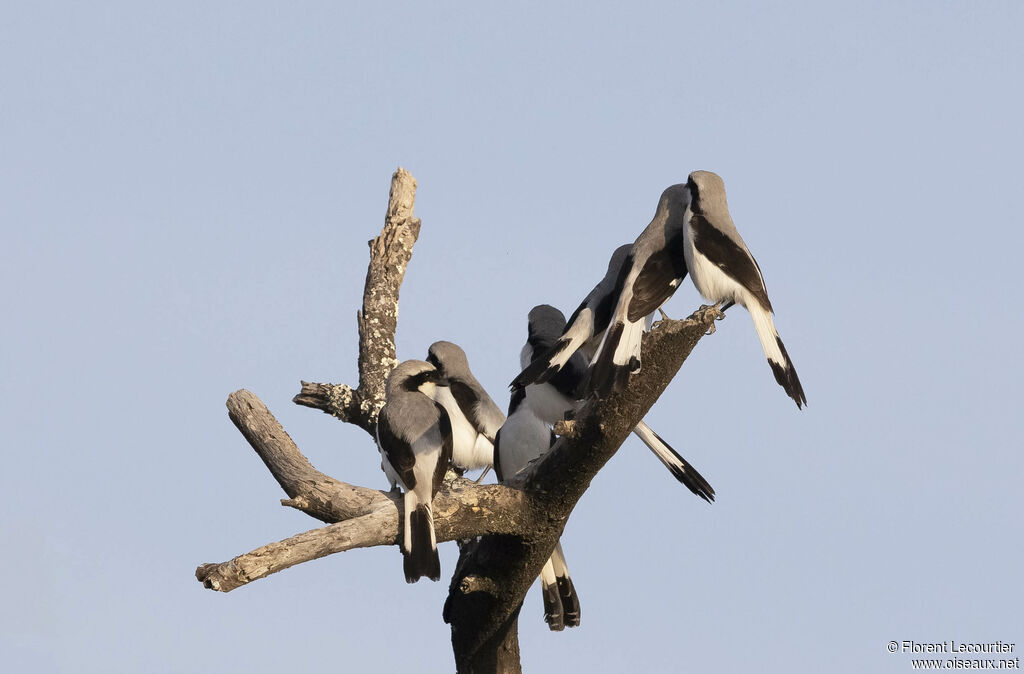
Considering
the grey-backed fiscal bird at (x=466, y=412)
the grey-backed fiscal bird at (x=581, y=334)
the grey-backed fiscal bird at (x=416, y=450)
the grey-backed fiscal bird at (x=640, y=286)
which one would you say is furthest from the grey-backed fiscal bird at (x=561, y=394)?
the grey-backed fiscal bird at (x=640, y=286)

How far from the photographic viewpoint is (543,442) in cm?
836

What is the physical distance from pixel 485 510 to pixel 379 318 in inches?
124

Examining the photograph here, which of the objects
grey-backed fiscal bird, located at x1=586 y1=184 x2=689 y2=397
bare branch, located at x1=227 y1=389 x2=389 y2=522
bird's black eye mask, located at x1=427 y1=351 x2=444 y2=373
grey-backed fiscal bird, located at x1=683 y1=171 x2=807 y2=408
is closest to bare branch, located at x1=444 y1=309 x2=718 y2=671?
grey-backed fiscal bird, located at x1=586 y1=184 x2=689 y2=397

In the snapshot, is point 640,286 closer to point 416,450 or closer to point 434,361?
point 416,450

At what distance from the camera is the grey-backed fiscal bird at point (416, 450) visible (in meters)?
6.47

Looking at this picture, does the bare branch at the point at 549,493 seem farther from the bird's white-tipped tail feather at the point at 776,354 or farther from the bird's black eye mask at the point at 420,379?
the bird's black eye mask at the point at 420,379

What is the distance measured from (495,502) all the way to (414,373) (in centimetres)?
173

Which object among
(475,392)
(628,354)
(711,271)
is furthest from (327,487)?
(711,271)

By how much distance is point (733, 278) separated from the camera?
21.0 feet

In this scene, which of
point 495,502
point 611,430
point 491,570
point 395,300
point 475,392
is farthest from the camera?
point 395,300

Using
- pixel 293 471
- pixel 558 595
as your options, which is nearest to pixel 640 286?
pixel 558 595

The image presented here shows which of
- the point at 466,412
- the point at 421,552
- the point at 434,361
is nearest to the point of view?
the point at 421,552

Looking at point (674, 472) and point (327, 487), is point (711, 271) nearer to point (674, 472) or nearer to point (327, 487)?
point (674, 472)

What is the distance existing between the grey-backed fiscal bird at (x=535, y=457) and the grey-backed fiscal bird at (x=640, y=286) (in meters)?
1.77
